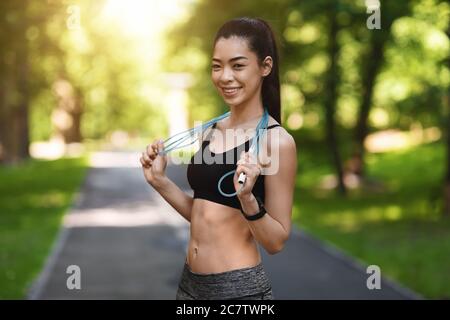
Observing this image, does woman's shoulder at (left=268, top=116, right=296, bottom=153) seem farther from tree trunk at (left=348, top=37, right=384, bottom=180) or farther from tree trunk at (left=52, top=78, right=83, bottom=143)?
tree trunk at (left=52, top=78, right=83, bottom=143)

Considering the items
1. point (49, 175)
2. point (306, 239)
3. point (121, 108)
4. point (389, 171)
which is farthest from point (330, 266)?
point (121, 108)

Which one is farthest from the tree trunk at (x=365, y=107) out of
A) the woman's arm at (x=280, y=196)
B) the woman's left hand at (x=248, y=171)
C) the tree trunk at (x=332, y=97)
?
the woman's left hand at (x=248, y=171)

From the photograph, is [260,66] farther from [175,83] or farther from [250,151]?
[175,83]

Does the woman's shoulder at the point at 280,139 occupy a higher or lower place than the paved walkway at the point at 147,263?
higher

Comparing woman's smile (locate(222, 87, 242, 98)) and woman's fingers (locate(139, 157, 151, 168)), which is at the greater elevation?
woman's smile (locate(222, 87, 242, 98))

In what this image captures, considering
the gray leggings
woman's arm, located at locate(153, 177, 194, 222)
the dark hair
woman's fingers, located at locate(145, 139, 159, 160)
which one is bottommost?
the gray leggings

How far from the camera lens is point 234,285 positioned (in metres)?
3.01

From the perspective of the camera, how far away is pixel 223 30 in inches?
116

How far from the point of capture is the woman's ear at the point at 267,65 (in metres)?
2.96

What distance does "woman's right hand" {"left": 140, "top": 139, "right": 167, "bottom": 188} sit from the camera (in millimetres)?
3061

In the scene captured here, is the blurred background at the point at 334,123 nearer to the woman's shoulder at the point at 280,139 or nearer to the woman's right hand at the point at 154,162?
the woman's shoulder at the point at 280,139

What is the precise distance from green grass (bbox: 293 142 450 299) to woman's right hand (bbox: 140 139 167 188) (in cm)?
599

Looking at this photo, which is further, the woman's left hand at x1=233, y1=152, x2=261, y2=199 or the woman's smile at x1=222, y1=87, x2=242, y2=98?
the woman's smile at x1=222, y1=87, x2=242, y2=98

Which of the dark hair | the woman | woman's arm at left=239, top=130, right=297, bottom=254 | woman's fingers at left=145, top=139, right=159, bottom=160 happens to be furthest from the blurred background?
woman's fingers at left=145, top=139, right=159, bottom=160
